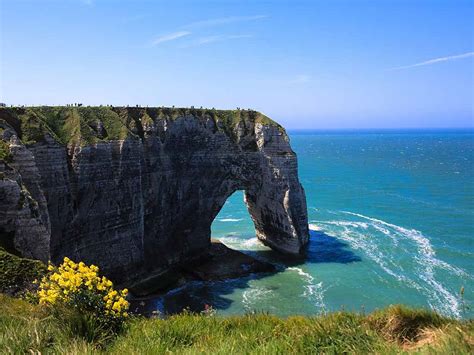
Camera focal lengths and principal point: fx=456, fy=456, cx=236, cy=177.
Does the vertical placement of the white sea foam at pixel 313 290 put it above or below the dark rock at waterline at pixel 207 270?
below

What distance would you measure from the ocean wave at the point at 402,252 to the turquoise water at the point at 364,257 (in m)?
0.10

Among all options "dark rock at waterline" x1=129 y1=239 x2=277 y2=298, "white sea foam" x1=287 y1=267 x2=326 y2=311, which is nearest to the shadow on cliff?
"dark rock at waterline" x1=129 y1=239 x2=277 y2=298

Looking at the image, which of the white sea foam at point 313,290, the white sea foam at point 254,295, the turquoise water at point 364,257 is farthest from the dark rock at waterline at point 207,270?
the white sea foam at point 254,295

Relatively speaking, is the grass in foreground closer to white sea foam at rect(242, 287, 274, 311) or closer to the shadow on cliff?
the shadow on cliff

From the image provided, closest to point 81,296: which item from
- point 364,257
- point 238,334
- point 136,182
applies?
point 238,334

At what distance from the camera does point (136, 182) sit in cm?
4531

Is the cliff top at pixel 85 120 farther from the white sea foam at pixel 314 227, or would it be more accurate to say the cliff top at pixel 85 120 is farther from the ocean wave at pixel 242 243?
the white sea foam at pixel 314 227

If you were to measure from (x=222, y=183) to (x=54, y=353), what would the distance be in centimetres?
4664

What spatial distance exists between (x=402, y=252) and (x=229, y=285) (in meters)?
21.9

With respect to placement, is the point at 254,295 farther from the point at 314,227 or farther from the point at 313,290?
the point at 314,227

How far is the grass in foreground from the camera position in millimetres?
10164

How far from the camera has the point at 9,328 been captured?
11.0m

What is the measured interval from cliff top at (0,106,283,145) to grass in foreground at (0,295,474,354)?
27234 mm

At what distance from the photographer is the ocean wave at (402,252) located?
42.2 metres
